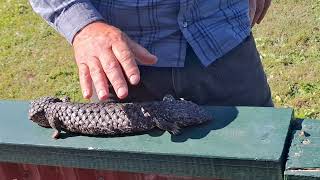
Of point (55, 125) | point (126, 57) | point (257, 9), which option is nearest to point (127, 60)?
point (126, 57)

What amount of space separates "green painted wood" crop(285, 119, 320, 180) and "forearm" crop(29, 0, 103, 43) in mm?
682

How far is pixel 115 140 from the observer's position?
1776 millimetres

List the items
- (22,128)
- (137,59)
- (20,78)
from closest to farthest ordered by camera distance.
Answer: (137,59) < (22,128) < (20,78)

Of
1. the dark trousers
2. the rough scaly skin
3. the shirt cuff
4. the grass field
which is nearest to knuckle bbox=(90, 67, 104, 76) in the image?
the rough scaly skin

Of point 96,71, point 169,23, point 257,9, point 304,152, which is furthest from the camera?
point 257,9

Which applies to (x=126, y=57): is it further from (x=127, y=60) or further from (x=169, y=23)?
(x=169, y=23)

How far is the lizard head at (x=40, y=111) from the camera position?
1.91m

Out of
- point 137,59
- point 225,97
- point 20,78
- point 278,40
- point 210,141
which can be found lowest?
point 20,78

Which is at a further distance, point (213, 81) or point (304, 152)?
point (213, 81)

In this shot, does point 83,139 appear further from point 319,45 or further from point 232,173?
point 319,45

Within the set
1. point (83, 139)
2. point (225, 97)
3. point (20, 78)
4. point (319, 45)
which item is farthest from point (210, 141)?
point (20, 78)

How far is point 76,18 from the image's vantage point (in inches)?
77.0

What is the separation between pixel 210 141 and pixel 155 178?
0.74 feet

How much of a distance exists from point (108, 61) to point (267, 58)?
377 cm
